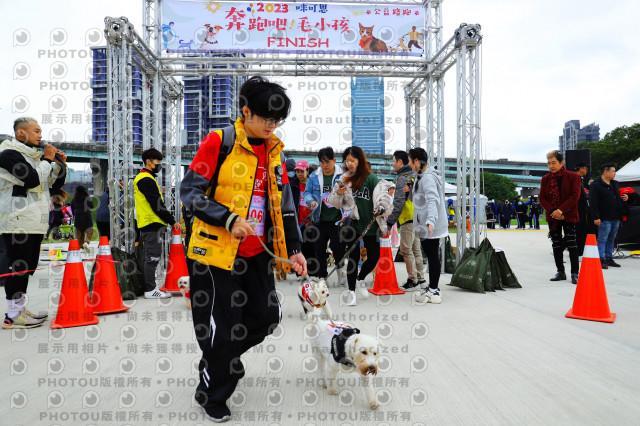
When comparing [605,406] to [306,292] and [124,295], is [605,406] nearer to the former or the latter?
[306,292]

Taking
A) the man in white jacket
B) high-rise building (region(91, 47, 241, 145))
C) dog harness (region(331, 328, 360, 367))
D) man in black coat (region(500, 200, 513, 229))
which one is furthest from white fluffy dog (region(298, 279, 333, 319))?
man in black coat (region(500, 200, 513, 229))

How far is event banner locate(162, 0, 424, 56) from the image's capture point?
790 cm

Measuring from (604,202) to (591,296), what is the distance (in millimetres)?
4394

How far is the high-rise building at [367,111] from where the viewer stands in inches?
342

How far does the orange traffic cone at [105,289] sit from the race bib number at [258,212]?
306cm

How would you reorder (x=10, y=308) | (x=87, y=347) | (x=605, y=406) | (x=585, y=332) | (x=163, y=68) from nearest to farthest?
1. (x=605, y=406)
2. (x=87, y=347)
3. (x=585, y=332)
4. (x=10, y=308)
5. (x=163, y=68)

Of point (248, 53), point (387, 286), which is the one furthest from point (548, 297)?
point (248, 53)

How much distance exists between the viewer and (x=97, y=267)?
467cm

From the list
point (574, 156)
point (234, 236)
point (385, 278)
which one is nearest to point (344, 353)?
point (234, 236)

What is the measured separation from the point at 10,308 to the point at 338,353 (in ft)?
11.5

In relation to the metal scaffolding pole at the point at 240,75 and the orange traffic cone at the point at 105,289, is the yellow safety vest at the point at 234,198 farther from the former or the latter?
the metal scaffolding pole at the point at 240,75

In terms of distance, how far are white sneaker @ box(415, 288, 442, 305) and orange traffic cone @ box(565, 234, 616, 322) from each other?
4.44 ft

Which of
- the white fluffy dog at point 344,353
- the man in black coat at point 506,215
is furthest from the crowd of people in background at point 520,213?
the white fluffy dog at point 344,353

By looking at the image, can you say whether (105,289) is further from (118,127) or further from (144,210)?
(118,127)
